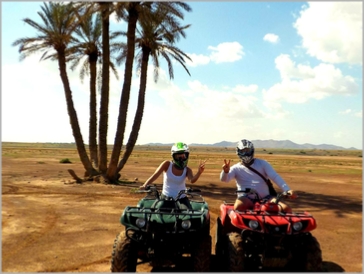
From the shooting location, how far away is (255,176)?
5648mm

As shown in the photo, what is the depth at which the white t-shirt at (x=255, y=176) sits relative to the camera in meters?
5.60

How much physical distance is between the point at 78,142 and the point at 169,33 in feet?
25.4

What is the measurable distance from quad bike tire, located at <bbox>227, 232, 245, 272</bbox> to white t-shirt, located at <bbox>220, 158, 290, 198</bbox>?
112 cm

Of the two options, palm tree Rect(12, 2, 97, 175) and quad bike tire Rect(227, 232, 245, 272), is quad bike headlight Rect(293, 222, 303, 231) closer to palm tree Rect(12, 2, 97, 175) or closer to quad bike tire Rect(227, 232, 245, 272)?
quad bike tire Rect(227, 232, 245, 272)

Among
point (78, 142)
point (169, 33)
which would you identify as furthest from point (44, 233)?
point (169, 33)

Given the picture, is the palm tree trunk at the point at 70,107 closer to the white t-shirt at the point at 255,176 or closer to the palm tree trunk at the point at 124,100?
the palm tree trunk at the point at 124,100

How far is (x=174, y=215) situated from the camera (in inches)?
194

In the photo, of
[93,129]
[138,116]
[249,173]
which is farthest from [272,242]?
[93,129]

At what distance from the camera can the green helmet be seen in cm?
582

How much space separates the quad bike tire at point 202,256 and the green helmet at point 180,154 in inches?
55.0

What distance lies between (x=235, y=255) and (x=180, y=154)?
188 centimetres

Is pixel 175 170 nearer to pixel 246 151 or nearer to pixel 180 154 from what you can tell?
pixel 180 154

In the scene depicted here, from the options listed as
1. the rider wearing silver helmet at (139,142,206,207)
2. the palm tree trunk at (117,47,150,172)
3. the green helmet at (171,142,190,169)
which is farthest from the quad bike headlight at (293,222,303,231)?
the palm tree trunk at (117,47,150,172)

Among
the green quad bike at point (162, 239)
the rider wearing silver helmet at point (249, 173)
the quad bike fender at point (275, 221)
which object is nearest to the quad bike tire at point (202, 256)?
the green quad bike at point (162, 239)
